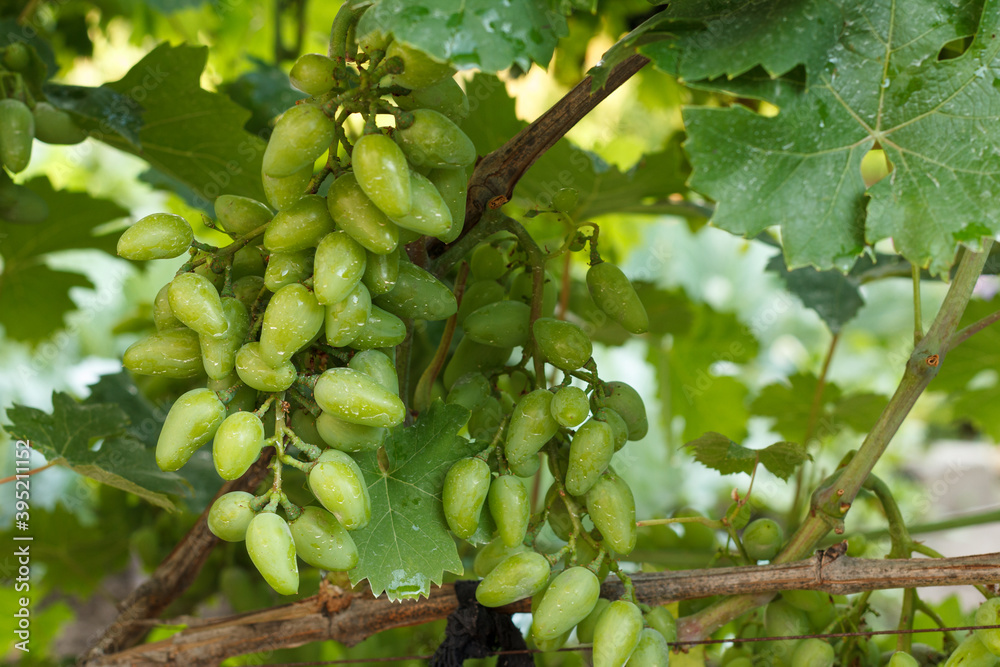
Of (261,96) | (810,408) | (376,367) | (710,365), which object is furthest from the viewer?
(710,365)

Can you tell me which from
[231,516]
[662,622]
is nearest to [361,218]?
[231,516]

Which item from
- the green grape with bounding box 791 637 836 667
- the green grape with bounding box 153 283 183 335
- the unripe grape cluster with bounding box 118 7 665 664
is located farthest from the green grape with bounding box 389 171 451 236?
the green grape with bounding box 791 637 836 667

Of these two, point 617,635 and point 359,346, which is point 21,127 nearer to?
point 359,346

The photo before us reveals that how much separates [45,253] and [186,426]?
3.42 ft

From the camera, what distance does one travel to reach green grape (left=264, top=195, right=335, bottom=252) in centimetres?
59

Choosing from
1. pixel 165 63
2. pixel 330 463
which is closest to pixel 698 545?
pixel 330 463

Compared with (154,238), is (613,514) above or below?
below

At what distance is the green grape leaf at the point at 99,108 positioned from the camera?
955mm

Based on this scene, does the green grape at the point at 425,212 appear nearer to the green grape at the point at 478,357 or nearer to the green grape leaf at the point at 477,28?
the green grape leaf at the point at 477,28

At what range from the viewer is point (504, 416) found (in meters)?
0.73

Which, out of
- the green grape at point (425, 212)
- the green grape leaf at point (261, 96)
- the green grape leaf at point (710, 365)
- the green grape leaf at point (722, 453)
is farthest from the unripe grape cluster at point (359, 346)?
the green grape leaf at point (710, 365)

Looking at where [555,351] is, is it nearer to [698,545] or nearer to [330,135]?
[330,135]

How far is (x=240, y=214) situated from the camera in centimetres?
65

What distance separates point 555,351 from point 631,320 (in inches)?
3.4
